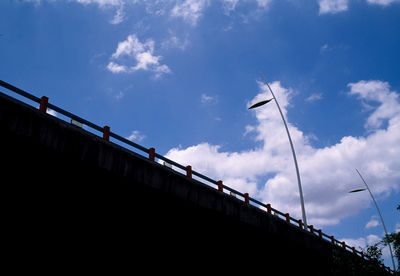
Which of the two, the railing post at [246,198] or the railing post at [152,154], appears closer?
the railing post at [152,154]

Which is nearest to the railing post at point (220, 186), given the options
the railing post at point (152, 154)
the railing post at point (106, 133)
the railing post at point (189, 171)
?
the railing post at point (189, 171)

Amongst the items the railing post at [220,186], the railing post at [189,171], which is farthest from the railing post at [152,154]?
the railing post at [220,186]

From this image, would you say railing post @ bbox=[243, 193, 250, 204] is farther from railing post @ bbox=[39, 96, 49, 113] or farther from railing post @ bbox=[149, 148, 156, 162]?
railing post @ bbox=[39, 96, 49, 113]

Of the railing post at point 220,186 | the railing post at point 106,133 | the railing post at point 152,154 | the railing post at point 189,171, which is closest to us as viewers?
the railing post at point 106,133

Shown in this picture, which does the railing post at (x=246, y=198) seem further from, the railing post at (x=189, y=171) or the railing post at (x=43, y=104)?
the railing post at (x=43, y=104)

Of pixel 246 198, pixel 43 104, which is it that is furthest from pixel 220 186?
pixel 43 104

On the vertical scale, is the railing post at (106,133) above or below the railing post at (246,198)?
above

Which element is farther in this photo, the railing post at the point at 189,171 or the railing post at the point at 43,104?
the railing post at the point at 189,171

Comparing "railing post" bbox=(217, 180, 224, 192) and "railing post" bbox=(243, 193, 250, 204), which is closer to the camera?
"railing post" bbox=(217, 180, 224, 192)

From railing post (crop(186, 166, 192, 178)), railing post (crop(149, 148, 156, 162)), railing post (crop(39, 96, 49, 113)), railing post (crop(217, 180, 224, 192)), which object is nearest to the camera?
railing post (crop(39, 96, 49, 113))

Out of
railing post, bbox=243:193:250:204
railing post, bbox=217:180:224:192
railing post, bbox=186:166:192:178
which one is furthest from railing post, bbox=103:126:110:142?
railing post, bbox=243:193:250:204

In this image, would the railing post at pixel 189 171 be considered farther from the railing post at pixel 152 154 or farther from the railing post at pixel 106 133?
the railing post at pixel 106 133

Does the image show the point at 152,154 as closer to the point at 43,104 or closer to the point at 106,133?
the point at 106,133

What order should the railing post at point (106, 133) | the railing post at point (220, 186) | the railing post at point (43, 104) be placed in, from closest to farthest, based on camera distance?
the railing post at point (43, 104), the railing post at point (106, 133), the railing post at point (220, 186)
